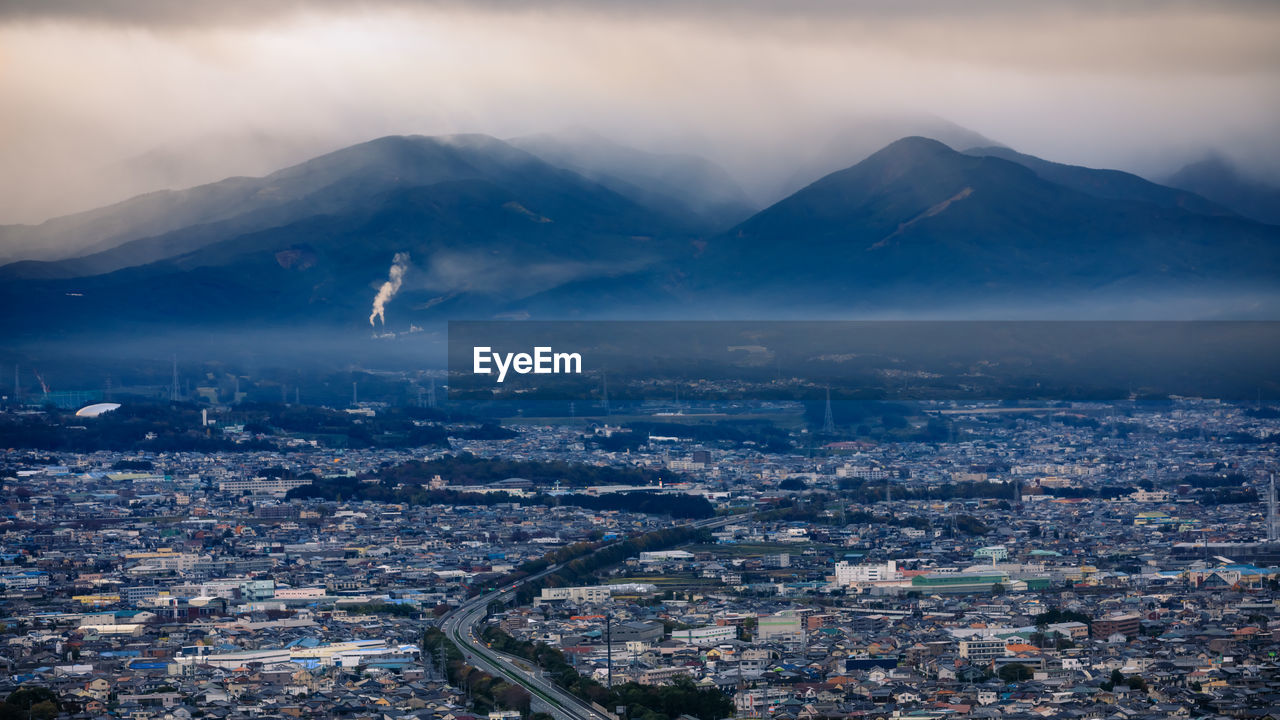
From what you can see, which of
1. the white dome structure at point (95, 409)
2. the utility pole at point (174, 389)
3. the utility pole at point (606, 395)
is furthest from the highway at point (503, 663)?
the utility pole at point (174, 389)

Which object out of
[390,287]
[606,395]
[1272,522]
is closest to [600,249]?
[390,287]

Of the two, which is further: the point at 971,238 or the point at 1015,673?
the point at 971,238

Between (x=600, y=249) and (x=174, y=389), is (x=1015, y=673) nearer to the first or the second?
(x=174, y=389)

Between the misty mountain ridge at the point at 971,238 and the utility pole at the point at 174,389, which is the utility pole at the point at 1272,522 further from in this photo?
the misty mountain ridge at the point at 971,238

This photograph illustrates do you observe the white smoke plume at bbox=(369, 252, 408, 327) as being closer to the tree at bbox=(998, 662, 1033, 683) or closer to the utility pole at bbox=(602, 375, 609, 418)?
the utility pole at bbox=(602, 375, 609, 418)

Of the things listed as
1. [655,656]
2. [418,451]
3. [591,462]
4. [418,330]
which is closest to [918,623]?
[655,656]

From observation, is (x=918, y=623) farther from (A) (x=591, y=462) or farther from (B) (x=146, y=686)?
(A) (x=591, y=462)

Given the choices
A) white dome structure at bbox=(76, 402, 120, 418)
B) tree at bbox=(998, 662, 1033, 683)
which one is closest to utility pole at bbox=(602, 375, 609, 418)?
white dome structure at bbox=(76, 402, 120, 418)
